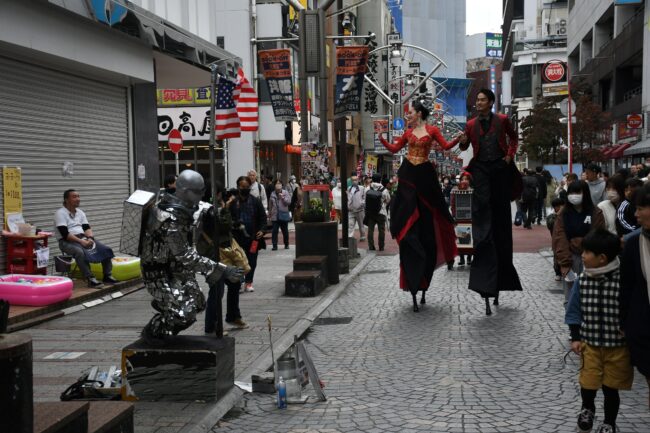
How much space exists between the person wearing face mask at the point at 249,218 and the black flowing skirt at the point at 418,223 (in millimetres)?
2056

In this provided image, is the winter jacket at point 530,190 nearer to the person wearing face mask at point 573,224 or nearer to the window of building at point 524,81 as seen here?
the person wearing face mask at point 573,224

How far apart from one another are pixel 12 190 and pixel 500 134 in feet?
22.3

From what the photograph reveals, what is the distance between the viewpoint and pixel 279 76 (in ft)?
54.3

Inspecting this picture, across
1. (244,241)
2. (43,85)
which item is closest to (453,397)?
(244,241)

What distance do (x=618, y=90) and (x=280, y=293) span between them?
37.0 meters

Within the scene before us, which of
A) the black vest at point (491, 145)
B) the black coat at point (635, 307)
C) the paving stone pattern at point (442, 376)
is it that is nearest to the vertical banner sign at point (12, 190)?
the paving stone pattern at point (442, 376)

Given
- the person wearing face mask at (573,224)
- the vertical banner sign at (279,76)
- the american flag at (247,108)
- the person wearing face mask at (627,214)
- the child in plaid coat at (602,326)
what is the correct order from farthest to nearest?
the american flag at (247,108), the vertical banner sign at (279,76), the person wearing face mask at (573,224), the person wearing face mask at (627,214), the child in plaid coat at (602,326)

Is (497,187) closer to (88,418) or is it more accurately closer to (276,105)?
(88,418)

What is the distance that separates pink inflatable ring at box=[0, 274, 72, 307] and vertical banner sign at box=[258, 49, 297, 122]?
8032mm

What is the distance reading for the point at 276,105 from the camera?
665 inches

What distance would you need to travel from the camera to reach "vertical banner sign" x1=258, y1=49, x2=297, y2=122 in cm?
1644

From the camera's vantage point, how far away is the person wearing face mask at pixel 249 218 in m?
11.1

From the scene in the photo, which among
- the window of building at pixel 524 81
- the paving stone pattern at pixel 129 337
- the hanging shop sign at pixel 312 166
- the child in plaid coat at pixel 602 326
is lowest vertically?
the paving stone pattern at pixel 129 337

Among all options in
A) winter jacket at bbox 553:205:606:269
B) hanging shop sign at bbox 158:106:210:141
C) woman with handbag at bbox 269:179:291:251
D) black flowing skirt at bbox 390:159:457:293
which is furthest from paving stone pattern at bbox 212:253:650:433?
hanging shop sign at bbox 158:106:210:141
